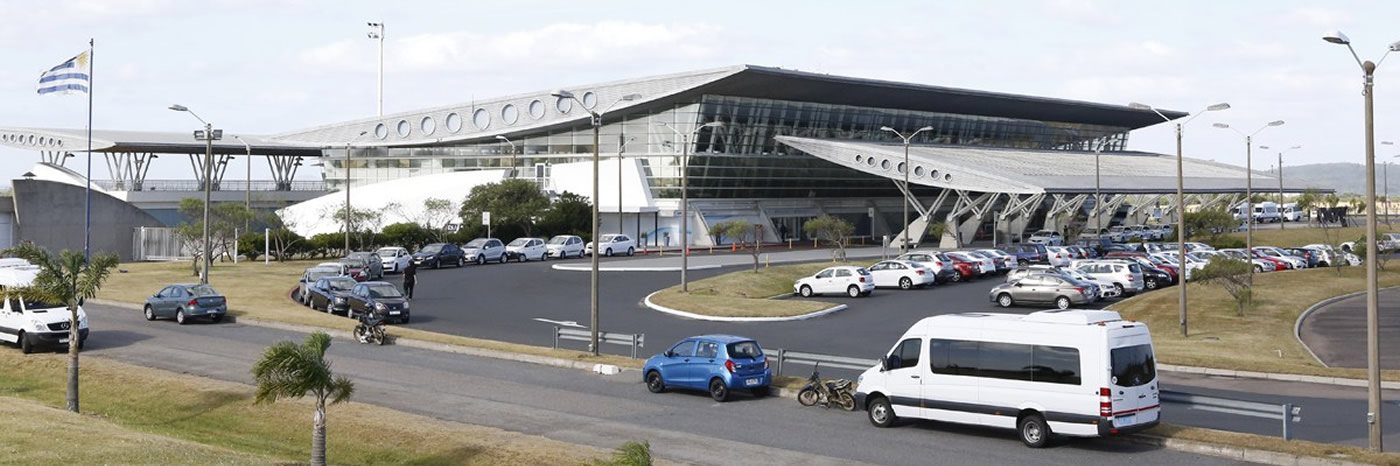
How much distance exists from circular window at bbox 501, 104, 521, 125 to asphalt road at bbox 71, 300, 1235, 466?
61574 mm

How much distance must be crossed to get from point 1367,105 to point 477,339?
74.8 ft

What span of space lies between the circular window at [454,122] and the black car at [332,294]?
55965 mm

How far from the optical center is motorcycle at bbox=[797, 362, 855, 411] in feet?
75.9

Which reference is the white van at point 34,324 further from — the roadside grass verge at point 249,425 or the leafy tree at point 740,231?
the leafy tree at point 740,231

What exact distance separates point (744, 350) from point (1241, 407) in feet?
29.5

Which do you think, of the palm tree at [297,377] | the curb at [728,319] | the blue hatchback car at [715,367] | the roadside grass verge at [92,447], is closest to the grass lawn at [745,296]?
the curb at [728,319]

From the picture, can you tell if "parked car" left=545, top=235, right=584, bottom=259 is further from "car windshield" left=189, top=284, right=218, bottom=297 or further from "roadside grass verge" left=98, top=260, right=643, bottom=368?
"car windshield" left=189, top=284, right=218, bottom=297

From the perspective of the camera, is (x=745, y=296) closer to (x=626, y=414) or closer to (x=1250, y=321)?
(x=1250, y=321)

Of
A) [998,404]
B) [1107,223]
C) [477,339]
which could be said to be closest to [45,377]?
[477,339]

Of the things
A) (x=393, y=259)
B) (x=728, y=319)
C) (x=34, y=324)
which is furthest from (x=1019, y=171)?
(x=34, y=324)

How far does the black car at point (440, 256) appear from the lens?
6269 centimetres

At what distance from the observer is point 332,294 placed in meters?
41.5

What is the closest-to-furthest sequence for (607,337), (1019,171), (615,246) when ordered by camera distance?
(607,337)
(615,246)
(1019,171)

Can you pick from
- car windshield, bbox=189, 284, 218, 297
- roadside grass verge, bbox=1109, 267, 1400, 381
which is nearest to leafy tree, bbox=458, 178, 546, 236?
car windshield, bbox=189, 284, 218, 297
